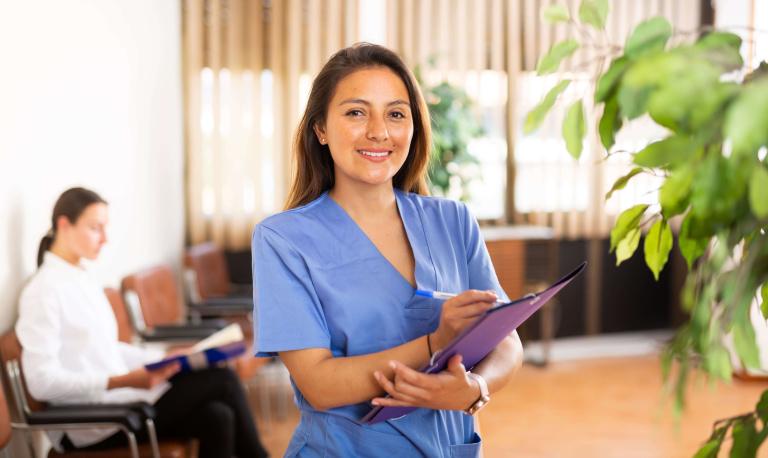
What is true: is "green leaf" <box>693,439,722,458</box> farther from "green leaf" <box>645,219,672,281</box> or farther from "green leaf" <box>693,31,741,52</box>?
"green leaf" <box>693,31,741,52</box>

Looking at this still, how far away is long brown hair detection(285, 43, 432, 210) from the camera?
134cm

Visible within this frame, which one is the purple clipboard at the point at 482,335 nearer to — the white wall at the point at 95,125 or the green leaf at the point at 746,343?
the green leaf at the point at 746,343

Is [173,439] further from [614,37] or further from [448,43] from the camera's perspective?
[614,37]

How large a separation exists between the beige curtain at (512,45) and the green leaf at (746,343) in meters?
4.49

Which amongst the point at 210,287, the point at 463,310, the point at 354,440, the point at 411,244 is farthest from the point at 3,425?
the point at 210,287

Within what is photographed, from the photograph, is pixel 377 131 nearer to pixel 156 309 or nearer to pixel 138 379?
pixel 138 379

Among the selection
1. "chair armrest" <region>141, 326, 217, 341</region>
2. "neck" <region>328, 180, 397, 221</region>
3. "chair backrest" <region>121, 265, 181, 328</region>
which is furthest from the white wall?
"neck" <region>328, 180, 397, 221</region>

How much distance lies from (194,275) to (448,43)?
272cm

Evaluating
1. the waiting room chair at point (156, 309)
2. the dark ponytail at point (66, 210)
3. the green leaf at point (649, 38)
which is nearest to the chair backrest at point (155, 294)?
the waiting room chair at point (156, 309)

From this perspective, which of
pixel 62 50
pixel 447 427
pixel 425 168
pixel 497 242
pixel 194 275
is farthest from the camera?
pixel 497 242

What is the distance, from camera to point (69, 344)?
2273 millimetres

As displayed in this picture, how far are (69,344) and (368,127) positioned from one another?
1608 mm

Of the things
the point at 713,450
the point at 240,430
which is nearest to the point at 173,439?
the point at 240,430

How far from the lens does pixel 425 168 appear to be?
1514 mm
